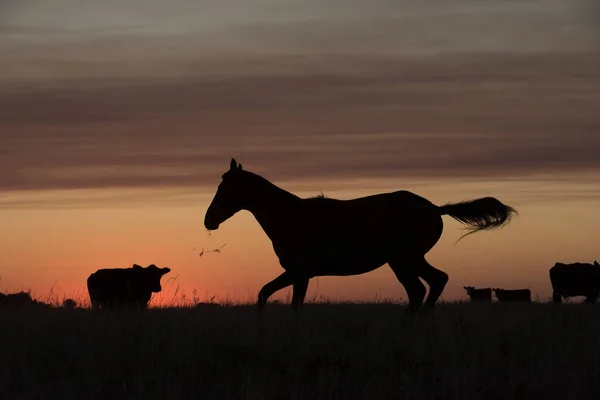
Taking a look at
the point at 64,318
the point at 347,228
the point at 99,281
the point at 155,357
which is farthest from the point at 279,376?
the point at 99,281

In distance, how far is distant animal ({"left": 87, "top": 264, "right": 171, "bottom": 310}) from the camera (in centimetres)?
1712

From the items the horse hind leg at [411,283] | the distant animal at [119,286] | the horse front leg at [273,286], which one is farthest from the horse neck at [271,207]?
the distant animal at [119,286]

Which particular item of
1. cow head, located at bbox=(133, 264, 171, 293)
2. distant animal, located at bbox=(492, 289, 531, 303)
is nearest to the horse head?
cow head, located at bbox=(133, 264, 171, 293)

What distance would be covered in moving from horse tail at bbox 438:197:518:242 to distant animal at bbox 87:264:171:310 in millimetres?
5607

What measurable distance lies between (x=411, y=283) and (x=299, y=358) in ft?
17.2

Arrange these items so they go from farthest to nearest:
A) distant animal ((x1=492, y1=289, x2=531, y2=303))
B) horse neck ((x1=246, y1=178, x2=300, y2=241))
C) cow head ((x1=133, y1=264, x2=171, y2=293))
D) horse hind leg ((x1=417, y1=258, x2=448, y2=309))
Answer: distant animal ((x1=492, y1=289, x2=531, y2=303))
cow head ((x1=133, y1=264, x2=171, y2=293))
horse neck ((x1=246, y1=178, x2=300, y2=241))
horse hind leg ((x1=417, y1=258, x2=448, y2=309))

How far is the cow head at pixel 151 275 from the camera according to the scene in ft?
58.2

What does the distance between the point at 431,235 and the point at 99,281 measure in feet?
20.2

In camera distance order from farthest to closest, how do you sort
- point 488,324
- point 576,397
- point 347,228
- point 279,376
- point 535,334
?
point 347,228 < point 488,324 < point 535,334 < point 279,376 < point 576,397

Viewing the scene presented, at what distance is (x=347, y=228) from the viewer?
14.2 m

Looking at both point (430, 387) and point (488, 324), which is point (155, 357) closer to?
point (430, 387)

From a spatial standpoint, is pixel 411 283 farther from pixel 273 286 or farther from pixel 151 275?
pixel 151 275

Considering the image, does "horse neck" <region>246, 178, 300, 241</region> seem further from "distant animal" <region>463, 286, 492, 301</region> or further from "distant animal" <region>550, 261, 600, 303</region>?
"distant animal" <region>463, 286, 492, 301</region>

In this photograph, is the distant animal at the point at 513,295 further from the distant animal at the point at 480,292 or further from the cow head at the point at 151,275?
the cow head at the point at 151,275
